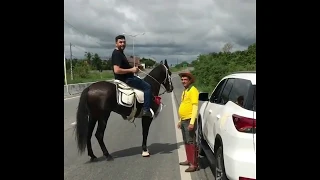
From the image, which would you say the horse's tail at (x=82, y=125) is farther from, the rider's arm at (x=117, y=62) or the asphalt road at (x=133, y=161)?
the rider's arm at (x=117, y=62)

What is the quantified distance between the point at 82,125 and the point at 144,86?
1.56m

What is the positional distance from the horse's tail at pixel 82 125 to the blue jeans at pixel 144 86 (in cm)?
96

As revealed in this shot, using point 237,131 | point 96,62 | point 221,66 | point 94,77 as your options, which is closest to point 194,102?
point 237,131

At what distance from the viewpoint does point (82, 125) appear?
7.09 m

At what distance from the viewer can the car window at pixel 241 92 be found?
175 inches

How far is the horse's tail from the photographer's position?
7066 mm

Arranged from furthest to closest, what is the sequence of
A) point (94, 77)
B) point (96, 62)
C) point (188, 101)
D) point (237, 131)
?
point (94, 77), point (96, 62), point (188, 101), point (237, 131)

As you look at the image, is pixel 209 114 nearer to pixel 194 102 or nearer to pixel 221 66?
pixel 194 102

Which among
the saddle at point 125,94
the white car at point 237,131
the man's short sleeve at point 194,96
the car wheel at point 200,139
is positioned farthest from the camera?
the saddle at point 125,94

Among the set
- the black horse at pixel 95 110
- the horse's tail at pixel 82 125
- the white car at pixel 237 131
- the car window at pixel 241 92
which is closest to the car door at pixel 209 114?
the white car at pixel 237 131
